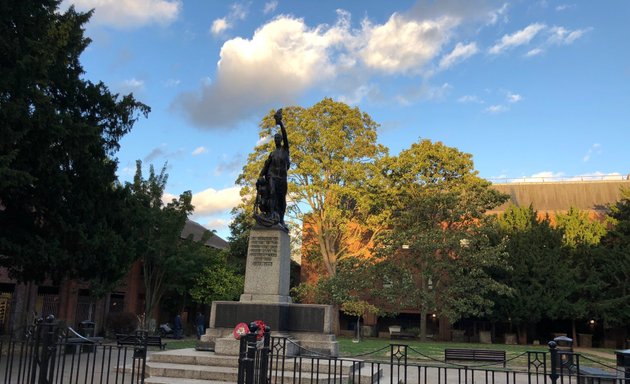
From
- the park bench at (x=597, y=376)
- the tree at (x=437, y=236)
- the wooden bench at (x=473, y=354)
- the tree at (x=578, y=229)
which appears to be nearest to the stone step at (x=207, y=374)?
the park bench at (x=597, y=376)

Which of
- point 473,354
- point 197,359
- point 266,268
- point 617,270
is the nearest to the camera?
point 197,359

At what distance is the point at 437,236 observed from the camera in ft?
102

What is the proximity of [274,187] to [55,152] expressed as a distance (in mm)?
6235

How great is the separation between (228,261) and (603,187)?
31.6m

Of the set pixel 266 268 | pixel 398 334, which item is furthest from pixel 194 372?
pixel 398 334

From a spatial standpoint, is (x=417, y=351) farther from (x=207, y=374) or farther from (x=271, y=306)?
(x=207, y=374)

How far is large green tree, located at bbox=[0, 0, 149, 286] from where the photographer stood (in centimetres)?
1379

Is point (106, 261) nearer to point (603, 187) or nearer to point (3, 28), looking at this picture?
point (3, 28)

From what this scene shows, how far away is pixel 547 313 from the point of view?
3381cm

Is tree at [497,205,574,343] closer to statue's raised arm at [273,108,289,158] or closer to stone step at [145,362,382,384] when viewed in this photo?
statue's raised arm at [273,108,289,158]

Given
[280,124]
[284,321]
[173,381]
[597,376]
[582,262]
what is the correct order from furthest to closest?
[582,262]
[280,124]
[284,321]
[173,381]
[597,376]

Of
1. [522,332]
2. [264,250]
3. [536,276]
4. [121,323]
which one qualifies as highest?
[536,276]

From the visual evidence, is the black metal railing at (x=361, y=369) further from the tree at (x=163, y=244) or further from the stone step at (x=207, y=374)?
the tree at (x=163, y=244)

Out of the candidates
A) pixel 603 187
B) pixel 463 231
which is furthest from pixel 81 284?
pixel 603 187
